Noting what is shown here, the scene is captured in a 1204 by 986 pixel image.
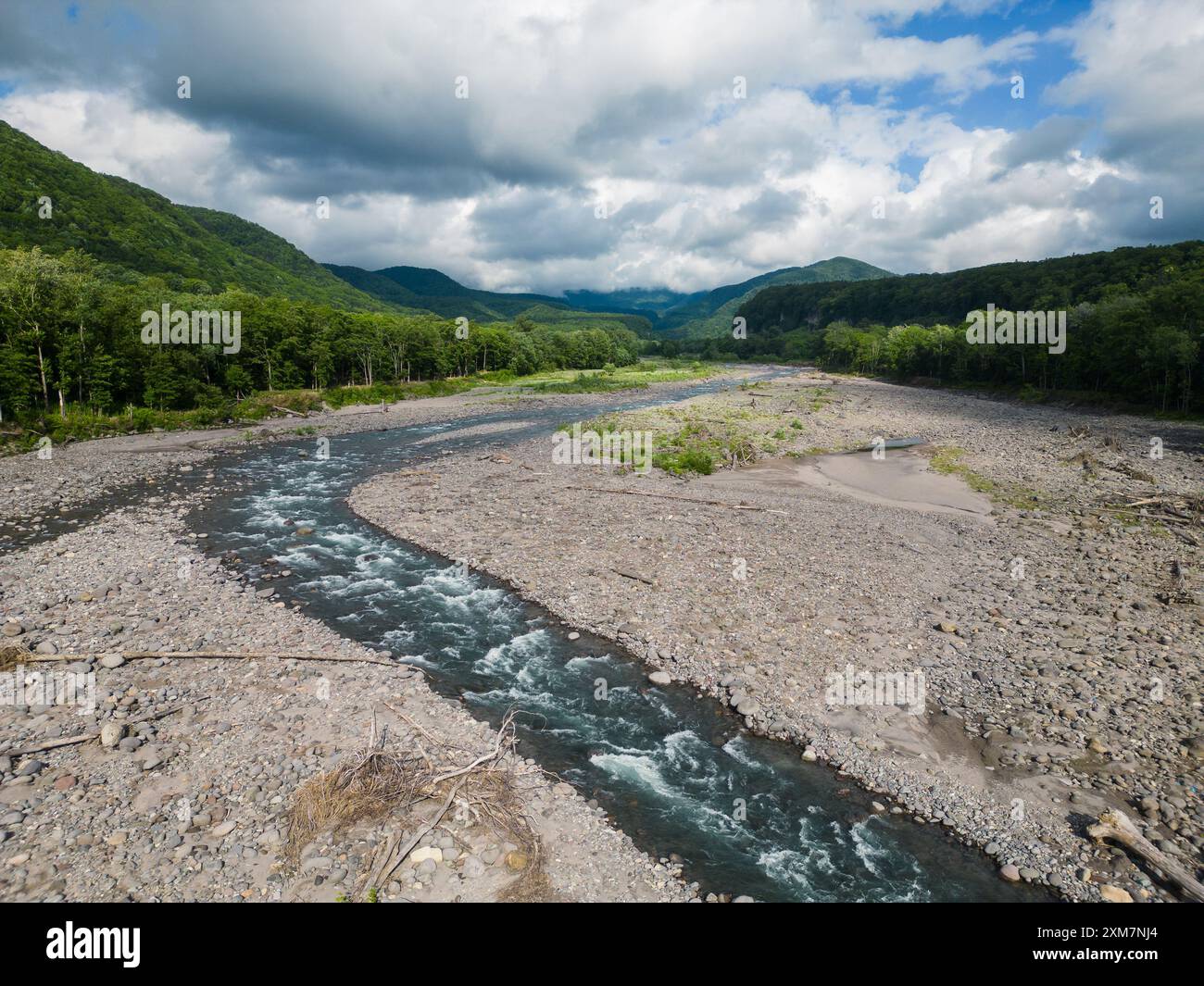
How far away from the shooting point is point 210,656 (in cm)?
1296

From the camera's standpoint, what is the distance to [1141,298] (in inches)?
2517

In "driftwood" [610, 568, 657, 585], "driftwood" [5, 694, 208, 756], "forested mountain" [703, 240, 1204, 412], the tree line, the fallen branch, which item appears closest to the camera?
the fallen branch

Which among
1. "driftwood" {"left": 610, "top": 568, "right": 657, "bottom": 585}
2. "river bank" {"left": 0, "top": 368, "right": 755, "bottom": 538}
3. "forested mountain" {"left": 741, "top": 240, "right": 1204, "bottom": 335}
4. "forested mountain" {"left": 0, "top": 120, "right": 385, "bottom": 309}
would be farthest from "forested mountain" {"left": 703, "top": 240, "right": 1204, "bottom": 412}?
"forested mountain" {"left": 0, "top": 120, "right": 385, "bottom": 309}

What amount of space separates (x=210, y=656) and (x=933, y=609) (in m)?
18.9

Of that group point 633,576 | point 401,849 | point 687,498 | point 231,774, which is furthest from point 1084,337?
point 231,774

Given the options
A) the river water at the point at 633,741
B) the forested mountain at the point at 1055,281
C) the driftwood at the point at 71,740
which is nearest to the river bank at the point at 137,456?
the river water at the point at 633,741

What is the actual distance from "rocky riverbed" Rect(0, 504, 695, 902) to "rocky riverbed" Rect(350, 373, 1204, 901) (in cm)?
518

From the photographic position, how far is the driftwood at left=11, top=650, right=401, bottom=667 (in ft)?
41.0

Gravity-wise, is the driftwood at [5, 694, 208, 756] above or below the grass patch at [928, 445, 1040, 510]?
below

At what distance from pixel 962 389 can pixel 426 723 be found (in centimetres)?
10347

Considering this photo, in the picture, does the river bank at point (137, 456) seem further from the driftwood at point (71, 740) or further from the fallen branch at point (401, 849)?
the fallen branch at point (401, 849)

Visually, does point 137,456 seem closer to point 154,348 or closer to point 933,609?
point 154,348

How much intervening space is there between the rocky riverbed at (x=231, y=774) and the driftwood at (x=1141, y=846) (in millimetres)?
6625

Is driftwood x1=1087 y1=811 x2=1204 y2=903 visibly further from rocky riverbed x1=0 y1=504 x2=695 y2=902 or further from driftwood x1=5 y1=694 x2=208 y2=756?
driftwood x1=5 y1=694 x2=208 y2=756
